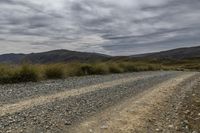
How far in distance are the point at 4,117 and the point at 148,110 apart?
472cm

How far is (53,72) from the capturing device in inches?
992

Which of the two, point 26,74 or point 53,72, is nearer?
point 26,74

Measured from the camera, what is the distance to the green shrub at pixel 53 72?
2488 centimetres

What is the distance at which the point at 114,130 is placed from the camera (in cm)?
827

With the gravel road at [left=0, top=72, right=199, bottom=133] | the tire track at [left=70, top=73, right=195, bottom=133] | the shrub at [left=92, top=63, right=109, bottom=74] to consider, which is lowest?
the tire track at [left=70, top=73, right=195, bottom=133]

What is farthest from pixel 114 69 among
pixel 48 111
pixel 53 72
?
pixel 48 111

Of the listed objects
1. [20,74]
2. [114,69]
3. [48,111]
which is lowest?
[48,111]

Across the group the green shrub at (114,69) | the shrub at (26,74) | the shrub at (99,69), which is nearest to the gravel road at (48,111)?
the shrub at (26,74)

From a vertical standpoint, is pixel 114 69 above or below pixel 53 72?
below

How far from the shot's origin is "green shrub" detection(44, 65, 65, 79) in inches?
980

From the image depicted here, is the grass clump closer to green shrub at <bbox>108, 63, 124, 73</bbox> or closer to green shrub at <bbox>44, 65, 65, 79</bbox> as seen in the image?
green shrub at <bbox>44, 65, 65, 79</bbox>

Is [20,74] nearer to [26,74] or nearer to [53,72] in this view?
[26,74]

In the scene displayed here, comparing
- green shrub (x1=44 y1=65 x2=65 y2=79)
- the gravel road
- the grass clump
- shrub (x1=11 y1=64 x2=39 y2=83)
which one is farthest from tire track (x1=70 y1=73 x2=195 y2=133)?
green shrub (x1=44 y1=65 x2=65 y2=79)

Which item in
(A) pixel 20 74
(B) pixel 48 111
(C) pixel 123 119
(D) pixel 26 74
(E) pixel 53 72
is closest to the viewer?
(C) pixel 123 119
